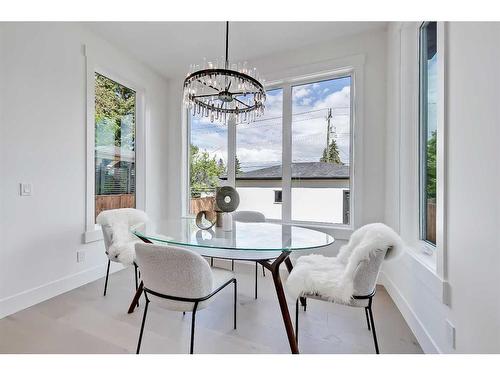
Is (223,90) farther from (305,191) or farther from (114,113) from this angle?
(114,113)

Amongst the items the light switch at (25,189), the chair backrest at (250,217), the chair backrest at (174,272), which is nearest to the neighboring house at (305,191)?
the chair backrest at (250,217)

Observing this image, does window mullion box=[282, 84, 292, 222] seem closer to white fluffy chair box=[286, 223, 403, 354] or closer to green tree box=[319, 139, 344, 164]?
green tree box=[319, 139, 344, 164]

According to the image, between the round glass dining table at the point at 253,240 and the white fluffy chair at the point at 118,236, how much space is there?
0.26 meters

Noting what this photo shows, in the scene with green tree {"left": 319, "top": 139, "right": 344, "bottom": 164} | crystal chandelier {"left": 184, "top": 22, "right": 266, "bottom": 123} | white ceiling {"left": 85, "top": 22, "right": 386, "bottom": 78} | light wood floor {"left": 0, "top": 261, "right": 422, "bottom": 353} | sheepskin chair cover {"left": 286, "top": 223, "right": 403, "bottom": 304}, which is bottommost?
light wood floor {"left": 0, "top": 261, "right": 422, "bottom": 353}

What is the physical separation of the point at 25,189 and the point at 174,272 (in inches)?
70.9

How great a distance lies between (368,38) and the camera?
2803 millimetres

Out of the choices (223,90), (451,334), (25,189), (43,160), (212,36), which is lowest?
(451,334)

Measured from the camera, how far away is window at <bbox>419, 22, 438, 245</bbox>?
1.95 m

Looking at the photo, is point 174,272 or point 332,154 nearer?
point 174,272

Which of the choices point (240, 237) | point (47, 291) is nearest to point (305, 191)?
point (240, 237)

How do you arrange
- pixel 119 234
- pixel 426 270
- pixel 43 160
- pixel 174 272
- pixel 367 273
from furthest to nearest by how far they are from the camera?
pixel 119 234
pixel 43 160
pixel 426 270
pixel 367 273
pixel 174 272

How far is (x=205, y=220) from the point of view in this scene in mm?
2492

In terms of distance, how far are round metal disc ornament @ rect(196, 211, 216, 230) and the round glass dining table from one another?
2.4 inches

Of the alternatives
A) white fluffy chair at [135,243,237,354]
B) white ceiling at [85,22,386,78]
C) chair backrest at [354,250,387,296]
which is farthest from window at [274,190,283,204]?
white fluffy chair at [135,243,237,354]
